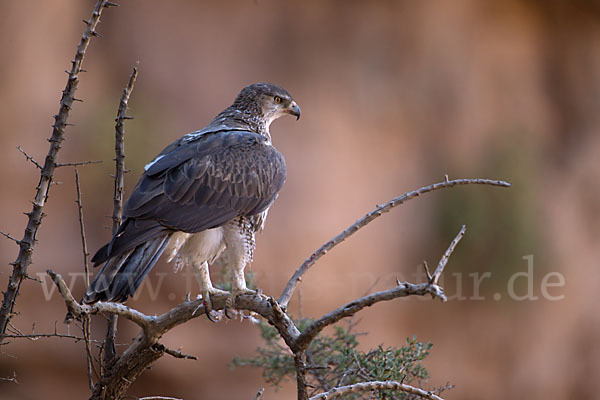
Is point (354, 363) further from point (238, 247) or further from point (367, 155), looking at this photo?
point (367, 155)

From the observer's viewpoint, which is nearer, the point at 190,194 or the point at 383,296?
the point at 383,296

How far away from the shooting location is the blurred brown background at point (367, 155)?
743 centimetres

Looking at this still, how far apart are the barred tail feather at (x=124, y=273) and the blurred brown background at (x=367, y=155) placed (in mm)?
4391

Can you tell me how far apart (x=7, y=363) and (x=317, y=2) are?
6.12m

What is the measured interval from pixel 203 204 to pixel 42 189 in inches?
38.1

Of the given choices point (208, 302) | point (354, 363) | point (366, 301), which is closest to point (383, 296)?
point (366, 301)

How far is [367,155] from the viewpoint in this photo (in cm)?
906

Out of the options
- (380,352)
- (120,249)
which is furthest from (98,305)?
(380,352)

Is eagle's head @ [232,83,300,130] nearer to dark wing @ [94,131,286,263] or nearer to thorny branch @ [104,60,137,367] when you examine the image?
dark wing @ [94,131,286,263]

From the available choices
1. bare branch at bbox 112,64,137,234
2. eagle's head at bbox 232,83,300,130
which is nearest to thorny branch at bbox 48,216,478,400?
bare branch at bbox 112,64,137,234

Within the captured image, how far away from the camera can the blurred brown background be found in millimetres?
7430

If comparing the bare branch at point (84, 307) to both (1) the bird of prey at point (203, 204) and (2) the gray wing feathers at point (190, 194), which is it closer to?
(2) the gray wing feathers at point (190, 194)

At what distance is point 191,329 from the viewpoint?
25.8ft

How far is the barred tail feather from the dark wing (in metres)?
0.07
